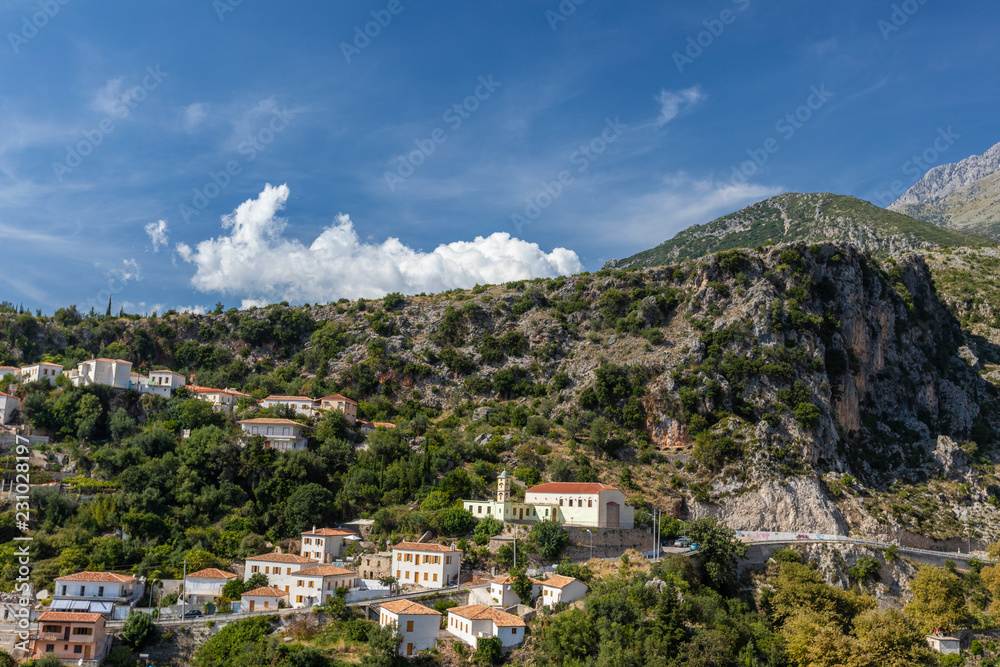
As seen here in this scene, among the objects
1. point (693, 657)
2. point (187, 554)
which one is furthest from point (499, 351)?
point (693, 657)

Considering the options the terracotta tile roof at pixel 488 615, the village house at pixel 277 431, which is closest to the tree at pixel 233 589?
the terracotta tile roof at pixel 488 615

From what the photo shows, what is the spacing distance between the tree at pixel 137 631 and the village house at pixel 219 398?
38.0 m

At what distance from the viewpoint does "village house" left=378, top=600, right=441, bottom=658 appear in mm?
44438

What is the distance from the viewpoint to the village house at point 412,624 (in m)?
44.4

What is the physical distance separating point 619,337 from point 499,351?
15.9 meters

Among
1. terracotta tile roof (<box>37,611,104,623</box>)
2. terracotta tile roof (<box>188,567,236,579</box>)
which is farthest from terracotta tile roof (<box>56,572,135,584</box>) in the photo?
terracotta tile roof (<box>37,611,104,623</box>)

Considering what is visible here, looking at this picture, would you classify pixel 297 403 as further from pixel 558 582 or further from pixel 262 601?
pixel 558 582

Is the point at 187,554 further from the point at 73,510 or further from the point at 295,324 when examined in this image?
the point at 295,324

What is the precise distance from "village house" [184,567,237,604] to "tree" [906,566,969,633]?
160 ft

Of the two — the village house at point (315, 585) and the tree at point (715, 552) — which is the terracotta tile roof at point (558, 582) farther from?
the village house at point (315, 585)

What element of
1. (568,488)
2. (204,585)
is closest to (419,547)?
(568,488)

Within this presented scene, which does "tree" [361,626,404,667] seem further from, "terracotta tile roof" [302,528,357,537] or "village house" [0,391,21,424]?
"village house" [0,391,21,424]

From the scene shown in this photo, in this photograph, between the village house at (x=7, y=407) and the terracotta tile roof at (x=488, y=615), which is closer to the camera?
the terracotta tile roof at (x=488, y=615)

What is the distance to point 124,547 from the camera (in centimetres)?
5184
